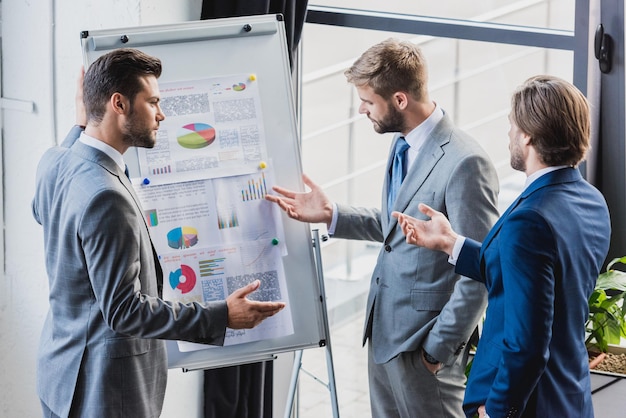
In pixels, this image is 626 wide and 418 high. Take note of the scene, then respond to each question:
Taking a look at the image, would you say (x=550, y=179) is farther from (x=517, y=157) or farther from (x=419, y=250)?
(x=419, y=250)

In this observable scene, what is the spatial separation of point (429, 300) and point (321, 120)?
4.15ft

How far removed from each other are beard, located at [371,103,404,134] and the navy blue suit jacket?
598 millimetres

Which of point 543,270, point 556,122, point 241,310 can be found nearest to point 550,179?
point 556,122

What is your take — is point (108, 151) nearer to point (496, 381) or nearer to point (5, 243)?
point (496, 381)

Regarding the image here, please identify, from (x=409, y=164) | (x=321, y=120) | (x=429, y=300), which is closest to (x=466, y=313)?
(x=429, y=300)

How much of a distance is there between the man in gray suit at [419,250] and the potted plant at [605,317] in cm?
Result: 62

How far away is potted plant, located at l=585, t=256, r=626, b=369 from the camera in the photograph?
2852mm

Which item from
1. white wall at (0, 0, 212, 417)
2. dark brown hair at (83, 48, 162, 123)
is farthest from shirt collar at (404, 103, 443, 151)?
white wall at (0, 0, 212, 417)

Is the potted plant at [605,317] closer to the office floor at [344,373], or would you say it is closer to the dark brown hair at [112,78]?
the office floor at [344,373]

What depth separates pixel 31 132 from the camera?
3.13m

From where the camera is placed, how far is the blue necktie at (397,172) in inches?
102

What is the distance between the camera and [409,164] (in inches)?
101

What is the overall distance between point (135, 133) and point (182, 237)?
501 mm

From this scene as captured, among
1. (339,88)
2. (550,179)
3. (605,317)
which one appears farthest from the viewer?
(339,88)
